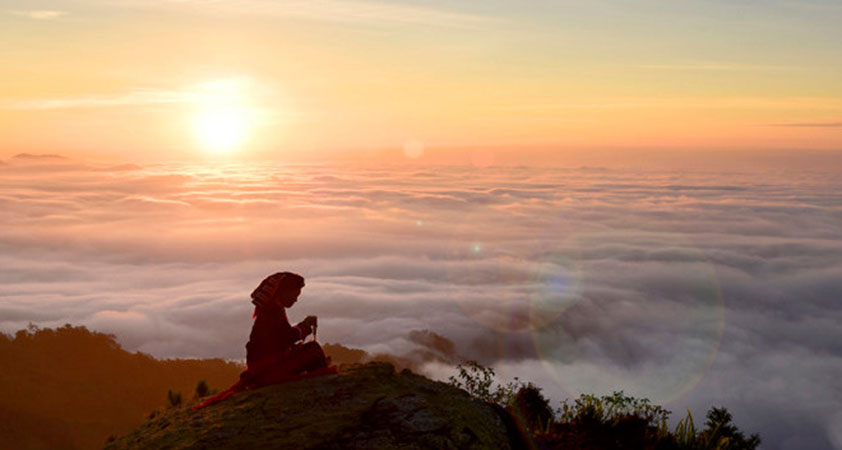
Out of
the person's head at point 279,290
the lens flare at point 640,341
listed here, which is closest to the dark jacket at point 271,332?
the person's head at point 279,290

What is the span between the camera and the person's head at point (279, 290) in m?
7.35

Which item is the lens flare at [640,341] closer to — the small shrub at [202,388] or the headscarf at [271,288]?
the small shrub at [202,388]

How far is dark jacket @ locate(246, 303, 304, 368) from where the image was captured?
7.43 m

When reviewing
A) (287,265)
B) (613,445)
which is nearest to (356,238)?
(287,265)

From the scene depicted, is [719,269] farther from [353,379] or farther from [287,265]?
[353,379]

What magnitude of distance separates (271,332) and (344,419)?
1780 mm

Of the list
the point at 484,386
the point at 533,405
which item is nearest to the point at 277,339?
the point at 484,386

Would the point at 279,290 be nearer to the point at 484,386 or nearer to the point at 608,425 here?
the point at 484,386

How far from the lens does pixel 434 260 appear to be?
16988cm

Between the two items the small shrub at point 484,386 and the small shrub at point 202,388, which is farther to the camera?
the small shrub at point 202,388

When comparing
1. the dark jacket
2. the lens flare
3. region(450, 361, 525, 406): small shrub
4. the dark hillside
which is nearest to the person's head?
the dark jacket

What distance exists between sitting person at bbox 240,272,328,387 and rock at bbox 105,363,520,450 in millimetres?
294

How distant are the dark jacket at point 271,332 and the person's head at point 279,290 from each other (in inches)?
3.9

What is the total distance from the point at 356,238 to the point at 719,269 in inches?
4404
